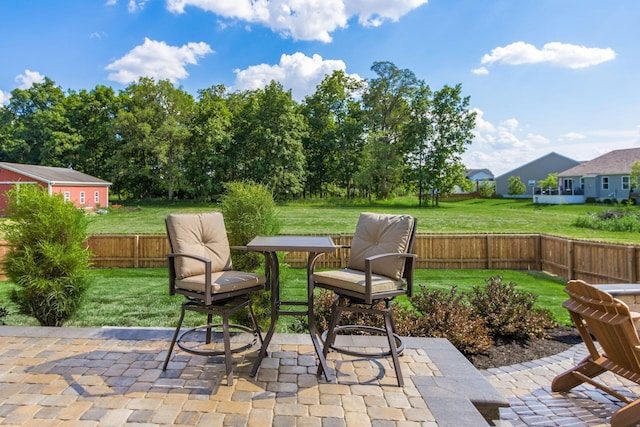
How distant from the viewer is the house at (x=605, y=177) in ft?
89.5

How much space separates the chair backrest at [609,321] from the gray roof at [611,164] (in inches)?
1186

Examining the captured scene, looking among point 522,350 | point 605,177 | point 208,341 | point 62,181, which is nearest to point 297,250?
point 208,341

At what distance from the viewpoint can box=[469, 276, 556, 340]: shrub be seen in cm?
411

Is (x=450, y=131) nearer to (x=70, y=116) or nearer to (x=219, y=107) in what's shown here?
(x=219, y=107)

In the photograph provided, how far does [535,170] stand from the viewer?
37.8m

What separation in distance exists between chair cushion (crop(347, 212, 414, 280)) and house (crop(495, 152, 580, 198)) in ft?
127

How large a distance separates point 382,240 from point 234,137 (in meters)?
28.2

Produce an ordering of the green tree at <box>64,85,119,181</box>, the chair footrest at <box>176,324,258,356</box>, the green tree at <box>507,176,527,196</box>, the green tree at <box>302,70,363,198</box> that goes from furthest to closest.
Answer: the green tree at <box>507,176,527,196</box> < the green tree at <box>302,70,363,198</box> < the green tree at <box>64,85,119,181</box> < the chair footrest at <box>176,324,258,356</box>

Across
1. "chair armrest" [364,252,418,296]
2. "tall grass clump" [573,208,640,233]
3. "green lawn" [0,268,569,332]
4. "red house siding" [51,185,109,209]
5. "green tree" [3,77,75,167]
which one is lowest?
"green lawn" [0,268,569,332]

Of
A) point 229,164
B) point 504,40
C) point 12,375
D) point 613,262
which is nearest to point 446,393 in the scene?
point 12,375

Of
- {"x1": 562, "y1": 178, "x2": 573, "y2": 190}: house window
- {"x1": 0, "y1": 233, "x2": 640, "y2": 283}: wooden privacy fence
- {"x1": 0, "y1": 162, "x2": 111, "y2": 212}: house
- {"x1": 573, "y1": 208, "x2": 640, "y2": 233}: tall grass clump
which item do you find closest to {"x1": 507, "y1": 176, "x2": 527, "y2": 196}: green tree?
{"x1": 562, "y1": 178, "x2": 573, "y2": 190}: house window

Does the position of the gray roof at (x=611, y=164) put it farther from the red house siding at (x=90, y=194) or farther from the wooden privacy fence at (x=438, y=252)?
the red house siding at (x=90, y=194)

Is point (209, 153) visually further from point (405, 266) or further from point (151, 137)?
point (405, 266)

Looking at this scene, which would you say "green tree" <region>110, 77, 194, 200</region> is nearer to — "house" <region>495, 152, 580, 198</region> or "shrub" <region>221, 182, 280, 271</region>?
"shrub" <region>221, 182, 280, 271</region>
